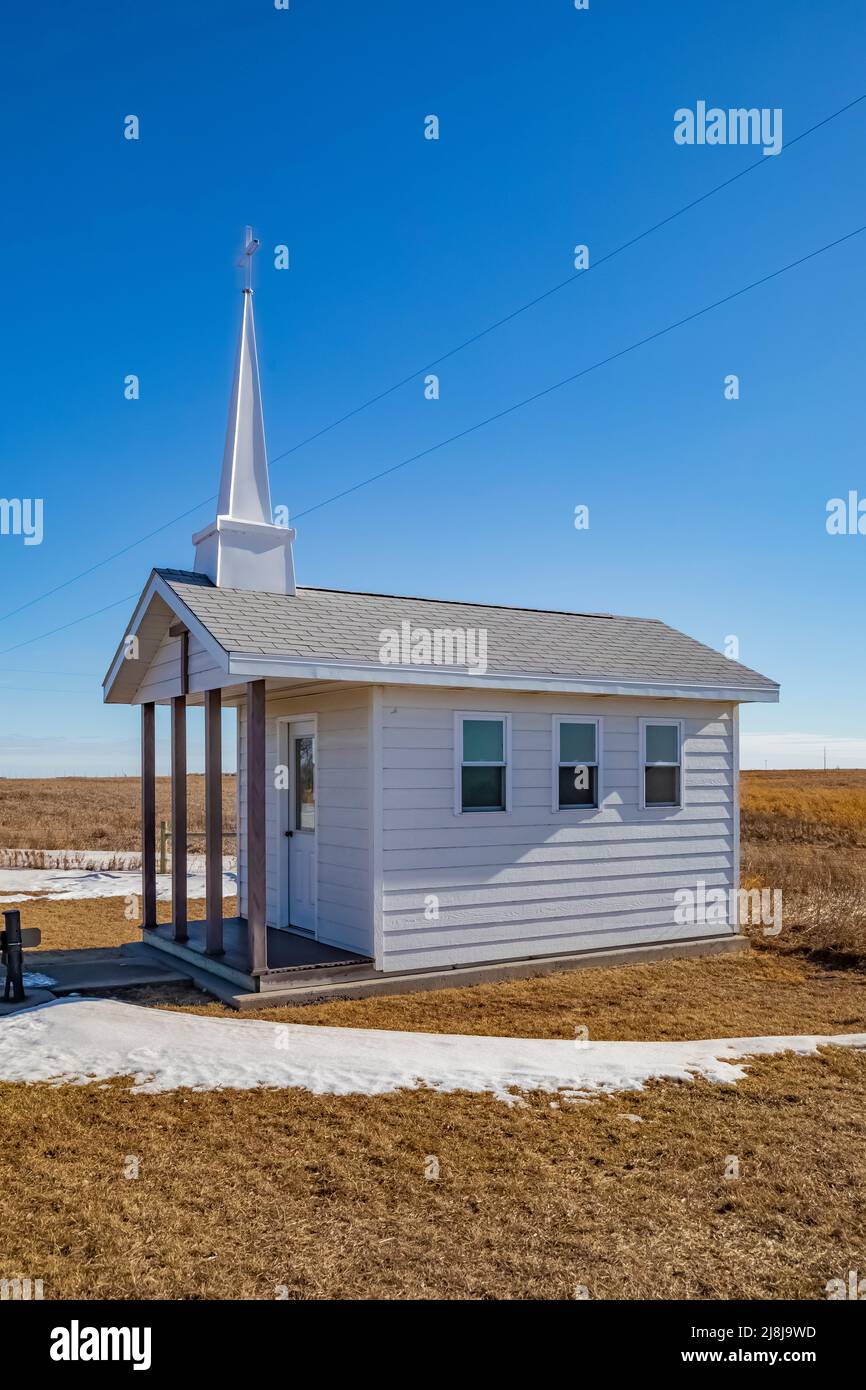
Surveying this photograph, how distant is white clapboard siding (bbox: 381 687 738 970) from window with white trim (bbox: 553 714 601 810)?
11 cm

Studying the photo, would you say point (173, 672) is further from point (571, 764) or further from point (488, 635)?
point (571, 764)

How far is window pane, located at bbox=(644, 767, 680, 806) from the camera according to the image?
11.8m

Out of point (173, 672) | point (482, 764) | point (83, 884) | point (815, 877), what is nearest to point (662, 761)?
point (482, 764)

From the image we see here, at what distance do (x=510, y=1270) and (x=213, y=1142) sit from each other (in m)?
2.14

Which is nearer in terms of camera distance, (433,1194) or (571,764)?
(433,1194)

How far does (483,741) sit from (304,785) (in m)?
2.22

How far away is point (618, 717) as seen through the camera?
11.5 metres

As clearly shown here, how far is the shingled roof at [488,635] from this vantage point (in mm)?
9359

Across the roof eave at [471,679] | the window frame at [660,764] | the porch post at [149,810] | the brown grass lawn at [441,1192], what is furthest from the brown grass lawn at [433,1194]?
the porch post at [149,810]

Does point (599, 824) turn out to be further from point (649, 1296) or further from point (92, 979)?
point (649, 1296)

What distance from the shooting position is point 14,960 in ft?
28.4

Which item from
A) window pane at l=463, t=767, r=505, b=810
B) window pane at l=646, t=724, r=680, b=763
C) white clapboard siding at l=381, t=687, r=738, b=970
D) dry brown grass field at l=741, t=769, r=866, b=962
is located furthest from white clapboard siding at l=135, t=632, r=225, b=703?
dry brown grass field at l=741, t=769, r=866, b=962

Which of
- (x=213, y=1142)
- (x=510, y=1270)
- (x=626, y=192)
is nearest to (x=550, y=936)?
(x=213, y=1142)

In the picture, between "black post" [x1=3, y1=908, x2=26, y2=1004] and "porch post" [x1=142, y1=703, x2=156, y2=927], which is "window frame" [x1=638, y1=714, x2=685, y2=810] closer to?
"porch post" [x1=142, y1=703, x2=156, y2=927]
